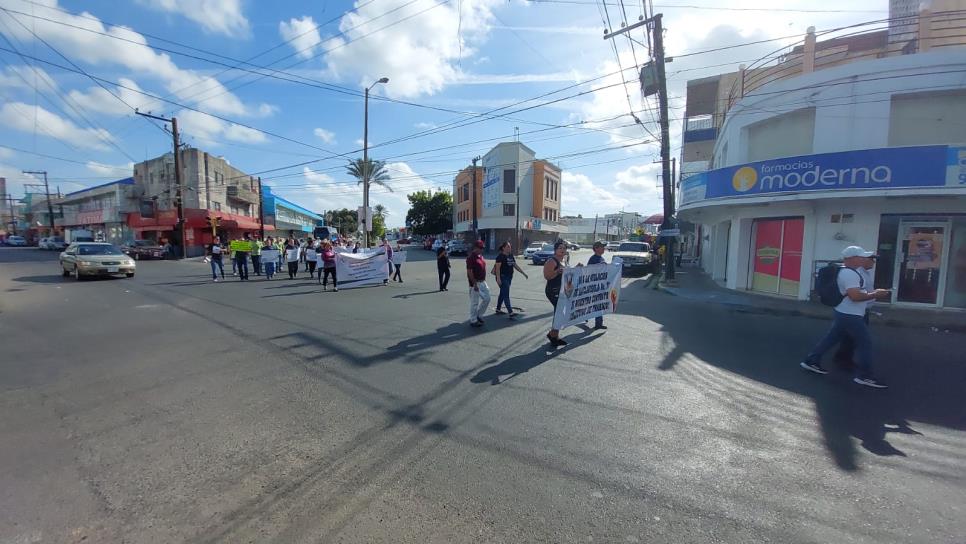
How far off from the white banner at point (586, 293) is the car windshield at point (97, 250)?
1823cm

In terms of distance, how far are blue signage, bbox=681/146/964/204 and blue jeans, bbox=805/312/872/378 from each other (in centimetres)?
724

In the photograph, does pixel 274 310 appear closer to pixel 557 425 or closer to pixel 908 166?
pixel 557 425

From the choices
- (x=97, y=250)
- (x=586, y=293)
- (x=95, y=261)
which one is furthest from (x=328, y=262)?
(x=97, y=250)

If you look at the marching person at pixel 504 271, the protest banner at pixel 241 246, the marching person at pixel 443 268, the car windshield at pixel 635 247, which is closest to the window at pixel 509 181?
the car windshield at pixel 635 247

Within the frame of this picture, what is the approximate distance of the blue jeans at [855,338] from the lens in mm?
4965

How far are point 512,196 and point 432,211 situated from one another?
60.9ft

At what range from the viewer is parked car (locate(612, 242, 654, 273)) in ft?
67.2

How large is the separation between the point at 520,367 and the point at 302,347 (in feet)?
11.1

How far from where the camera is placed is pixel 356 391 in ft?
15.1

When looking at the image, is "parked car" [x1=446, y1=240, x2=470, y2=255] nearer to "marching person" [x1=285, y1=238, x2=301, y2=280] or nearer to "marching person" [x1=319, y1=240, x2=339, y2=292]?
"marching person" [x1=285, y1=238, x2=301, y2=280]

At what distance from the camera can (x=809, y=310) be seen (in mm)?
10336

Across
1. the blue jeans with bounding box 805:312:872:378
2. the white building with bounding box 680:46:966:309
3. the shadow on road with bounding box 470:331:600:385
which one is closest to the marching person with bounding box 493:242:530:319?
the shadow on road with bounding box 470:331:600:385

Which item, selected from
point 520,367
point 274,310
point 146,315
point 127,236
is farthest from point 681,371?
point 127,236

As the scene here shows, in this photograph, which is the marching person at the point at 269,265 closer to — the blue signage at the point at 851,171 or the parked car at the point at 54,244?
the blue signage at the point at 851,171
